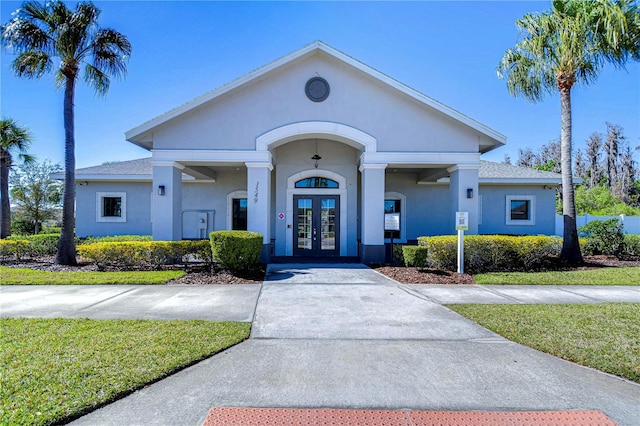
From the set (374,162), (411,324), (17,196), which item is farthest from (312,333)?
(17,196)

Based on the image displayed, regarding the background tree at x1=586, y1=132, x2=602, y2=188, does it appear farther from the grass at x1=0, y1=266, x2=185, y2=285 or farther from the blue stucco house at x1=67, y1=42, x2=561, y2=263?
the grass at x1=0, y1=266, x2=185, y2=285

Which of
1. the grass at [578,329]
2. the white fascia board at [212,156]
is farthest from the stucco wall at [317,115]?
the grass at [578,329]

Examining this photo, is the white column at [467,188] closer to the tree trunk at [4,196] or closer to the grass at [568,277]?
the grass at [568,277]

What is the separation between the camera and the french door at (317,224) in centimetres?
1460

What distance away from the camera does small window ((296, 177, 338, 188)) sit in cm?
1477

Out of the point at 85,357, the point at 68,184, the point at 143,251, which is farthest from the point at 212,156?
the point at 85,357

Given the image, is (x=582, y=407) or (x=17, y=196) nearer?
(x=582, y=407)

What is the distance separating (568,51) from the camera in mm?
12133

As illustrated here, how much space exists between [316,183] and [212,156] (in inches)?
180

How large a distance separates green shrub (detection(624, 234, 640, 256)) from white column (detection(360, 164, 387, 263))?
10.9 metres

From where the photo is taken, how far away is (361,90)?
1244 cm

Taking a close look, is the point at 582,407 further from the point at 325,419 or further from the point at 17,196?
the point at 17,196

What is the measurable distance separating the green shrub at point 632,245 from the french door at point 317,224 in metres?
12.2

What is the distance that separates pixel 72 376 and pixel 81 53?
12.3 metres
